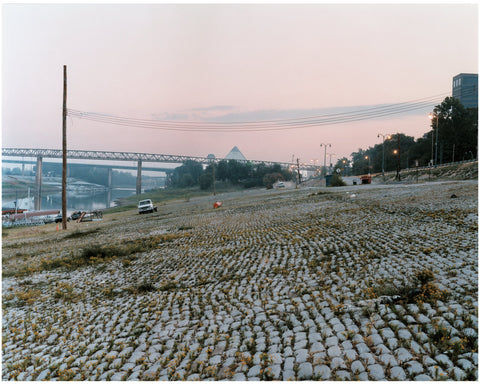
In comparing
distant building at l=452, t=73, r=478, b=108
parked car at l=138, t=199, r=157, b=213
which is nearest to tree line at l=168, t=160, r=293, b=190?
distant building at l=452, t=73, r=478, b=108

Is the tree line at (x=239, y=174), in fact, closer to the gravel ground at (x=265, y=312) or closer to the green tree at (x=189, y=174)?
the green tree at (x=189, y=174)

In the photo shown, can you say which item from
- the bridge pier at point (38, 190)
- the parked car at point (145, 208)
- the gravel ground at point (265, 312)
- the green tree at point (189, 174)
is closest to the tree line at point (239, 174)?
the green tree at point (189, 174)

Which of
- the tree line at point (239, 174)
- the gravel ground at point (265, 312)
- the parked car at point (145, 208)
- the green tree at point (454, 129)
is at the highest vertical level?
the green tree at point (454, 129)

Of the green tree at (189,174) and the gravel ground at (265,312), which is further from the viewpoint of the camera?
the green tree at (189,174)

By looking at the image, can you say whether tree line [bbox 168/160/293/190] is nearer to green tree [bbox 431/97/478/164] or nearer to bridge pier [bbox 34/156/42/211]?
green tree [bbox 431/97/478/164]

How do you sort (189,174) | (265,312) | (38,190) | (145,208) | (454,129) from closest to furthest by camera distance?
(265,312) → (145,208) → (454,129) → (38,190) → (189,174)

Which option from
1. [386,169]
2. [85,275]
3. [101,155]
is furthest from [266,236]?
[101,155]

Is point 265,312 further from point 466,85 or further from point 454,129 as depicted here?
point 454,129

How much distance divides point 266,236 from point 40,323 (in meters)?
9.63

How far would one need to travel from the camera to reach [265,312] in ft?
20.4

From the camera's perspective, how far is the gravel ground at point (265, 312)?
447 centimetres

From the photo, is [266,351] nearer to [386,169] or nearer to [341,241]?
[341,241]

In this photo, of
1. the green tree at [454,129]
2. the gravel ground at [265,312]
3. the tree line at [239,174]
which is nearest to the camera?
the gravel ground at [265,312]

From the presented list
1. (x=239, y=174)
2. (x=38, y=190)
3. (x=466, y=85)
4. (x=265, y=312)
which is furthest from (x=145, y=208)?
(x=239, y=174)
